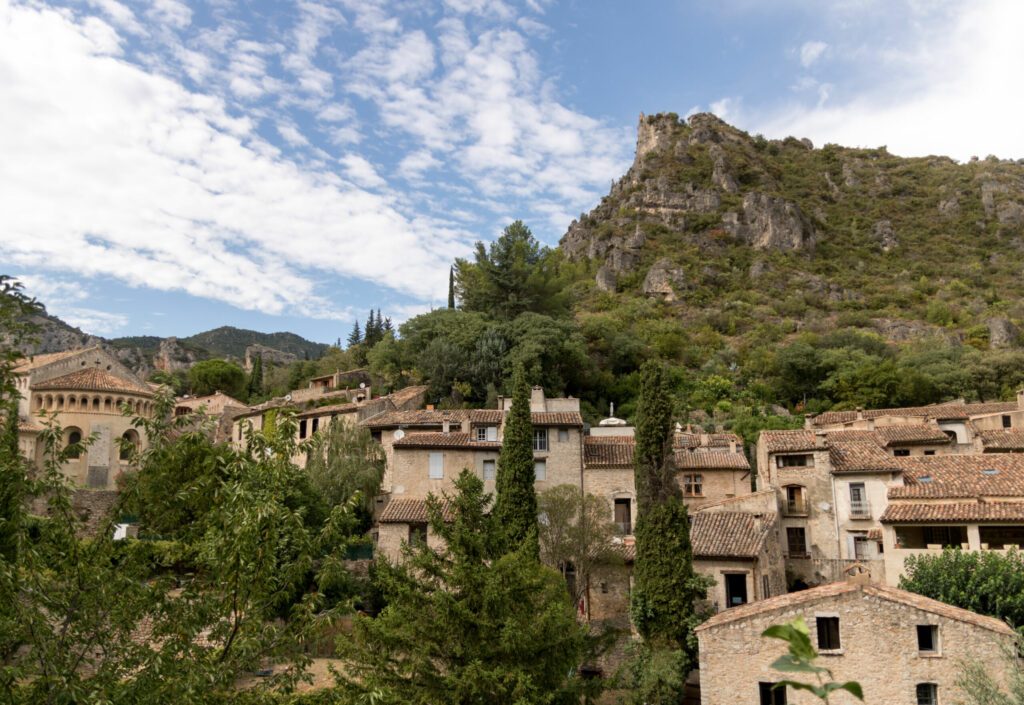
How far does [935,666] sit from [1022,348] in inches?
A: 2260

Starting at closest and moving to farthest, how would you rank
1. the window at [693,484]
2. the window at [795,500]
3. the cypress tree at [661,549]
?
the cypress tree at [661,549] → the window at [795,500] → the window at [693,484]

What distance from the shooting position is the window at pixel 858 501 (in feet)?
104

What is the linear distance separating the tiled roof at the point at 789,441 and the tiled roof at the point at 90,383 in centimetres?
3133

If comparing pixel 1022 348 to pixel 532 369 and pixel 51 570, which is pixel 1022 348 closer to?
pixel 532 369

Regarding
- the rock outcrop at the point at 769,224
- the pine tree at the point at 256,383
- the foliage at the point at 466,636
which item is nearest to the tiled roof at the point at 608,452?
the foliage at the point at 466,636

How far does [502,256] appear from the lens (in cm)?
5750

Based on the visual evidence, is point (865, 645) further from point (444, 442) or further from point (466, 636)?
point (444, 442)

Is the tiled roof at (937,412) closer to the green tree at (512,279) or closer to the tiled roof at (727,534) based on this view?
the tiled roof at (727,534)

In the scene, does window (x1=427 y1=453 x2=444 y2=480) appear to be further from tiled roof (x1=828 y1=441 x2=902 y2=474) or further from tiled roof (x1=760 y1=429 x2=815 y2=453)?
tiled roof (x1=828 y1=441 x2=902 y2=474)

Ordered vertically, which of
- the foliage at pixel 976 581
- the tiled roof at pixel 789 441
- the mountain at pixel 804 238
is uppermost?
the mountain at pixel 804 238

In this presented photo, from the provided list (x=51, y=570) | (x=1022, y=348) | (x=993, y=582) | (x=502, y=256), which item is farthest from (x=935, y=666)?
(x=1022, y=348)

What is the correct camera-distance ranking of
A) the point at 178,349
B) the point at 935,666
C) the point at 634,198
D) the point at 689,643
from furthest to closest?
1. the point at 178,349
2. the point at 634,198
3. the point at 689,643
4. the point at 935,666

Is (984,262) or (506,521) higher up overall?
(984,262)

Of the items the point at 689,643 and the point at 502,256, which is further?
the point at 502,256
